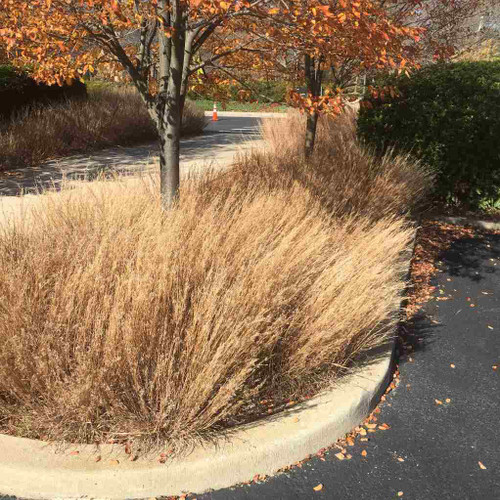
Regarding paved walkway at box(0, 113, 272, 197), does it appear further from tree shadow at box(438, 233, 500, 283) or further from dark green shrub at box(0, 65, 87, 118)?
tree shadow at box(438, 233, 500, 283)

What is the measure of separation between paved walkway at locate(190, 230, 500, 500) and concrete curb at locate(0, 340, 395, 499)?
9 cm

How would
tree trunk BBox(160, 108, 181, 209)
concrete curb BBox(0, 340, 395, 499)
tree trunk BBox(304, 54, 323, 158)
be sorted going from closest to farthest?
1. concrete curb BBox(0, 340, 395, 499)
2. tree trunk BBox(160, 108, 181, 209)
3. tree trunk BBox(304, 54, 323, 158)

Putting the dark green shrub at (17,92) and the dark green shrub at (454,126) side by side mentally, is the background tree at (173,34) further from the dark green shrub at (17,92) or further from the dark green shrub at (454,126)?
the dark green shrub at (17,92)

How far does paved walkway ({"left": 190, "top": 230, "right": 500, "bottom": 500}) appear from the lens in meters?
2.86

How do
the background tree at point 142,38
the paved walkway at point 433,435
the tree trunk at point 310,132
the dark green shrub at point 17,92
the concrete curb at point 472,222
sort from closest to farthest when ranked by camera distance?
the paved walkway at point 433,435 → the background tree at point 142,38 → the concrete curb at point 472,222 → the tree trunk at point 310,132 → the dark green shrub at point 17,92

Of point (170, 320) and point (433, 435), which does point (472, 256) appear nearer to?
point (433, 435)

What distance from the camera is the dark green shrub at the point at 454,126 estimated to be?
7.96 meters

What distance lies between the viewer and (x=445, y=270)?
6195 millimetres

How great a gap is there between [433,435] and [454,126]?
19.2 ft

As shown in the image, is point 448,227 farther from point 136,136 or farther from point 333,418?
point 136,136

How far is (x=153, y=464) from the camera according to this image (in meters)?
2.73

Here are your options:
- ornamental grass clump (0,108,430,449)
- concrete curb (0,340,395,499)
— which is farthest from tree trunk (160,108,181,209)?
concrete curb (0,340,395,499)

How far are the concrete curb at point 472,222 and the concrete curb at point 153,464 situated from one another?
18.1 feet

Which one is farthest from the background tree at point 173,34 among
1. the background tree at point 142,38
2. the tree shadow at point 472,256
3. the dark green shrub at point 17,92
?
the dark green shrub at point 17,92
